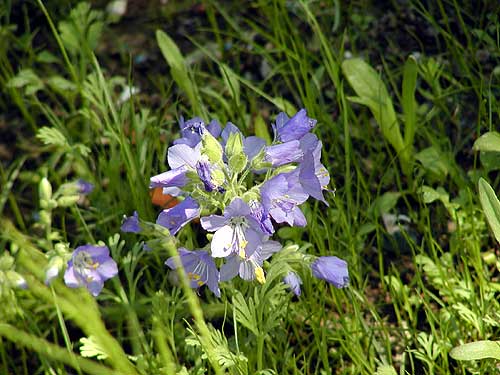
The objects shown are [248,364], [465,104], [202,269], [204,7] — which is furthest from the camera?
[204,7]

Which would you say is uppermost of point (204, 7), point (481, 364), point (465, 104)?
point (204, 7)

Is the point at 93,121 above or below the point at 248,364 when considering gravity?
above

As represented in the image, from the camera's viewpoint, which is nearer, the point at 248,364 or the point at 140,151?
the point at 248,364

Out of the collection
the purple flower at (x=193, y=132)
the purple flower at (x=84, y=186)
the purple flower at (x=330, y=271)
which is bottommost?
the purple flower at (x=84, y=186)

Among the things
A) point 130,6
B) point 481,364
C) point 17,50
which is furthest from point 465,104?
point 17,50

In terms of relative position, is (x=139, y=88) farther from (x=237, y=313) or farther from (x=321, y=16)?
(x=237, y=313)

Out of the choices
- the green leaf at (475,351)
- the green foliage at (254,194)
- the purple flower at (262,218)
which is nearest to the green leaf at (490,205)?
the green foliage at (254,194)

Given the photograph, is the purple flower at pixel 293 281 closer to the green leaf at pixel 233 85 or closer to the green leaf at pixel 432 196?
the green leaf at pixel 432 196

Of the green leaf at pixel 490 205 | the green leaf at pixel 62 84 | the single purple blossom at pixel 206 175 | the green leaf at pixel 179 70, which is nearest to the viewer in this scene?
the single purple blossom at pixel 206 175
